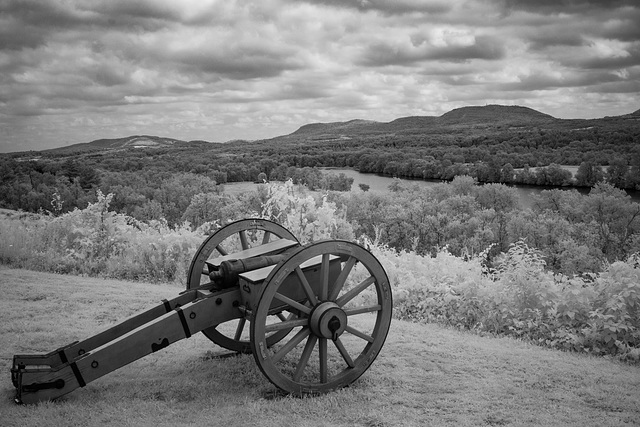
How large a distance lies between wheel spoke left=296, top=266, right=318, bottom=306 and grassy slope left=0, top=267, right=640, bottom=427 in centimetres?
91

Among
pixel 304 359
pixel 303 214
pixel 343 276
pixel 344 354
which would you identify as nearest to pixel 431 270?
pixel 303 214

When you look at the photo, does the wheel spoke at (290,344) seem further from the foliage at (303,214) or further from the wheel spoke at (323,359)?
the foliage at (303,214)

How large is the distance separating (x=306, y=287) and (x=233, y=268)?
792 millimetres

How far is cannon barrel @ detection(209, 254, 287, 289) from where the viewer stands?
4840 mm

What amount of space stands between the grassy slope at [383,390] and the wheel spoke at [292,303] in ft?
2.69

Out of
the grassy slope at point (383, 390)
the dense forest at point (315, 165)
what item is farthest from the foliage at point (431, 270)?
the dense forest at point (315, 165)

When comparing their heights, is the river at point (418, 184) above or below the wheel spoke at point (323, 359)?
above

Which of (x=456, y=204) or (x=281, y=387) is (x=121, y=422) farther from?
(x=456, y=204)

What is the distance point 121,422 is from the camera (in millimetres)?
4242

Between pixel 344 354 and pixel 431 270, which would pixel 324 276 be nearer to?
pixel 344 354

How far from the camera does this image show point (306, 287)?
456 cm

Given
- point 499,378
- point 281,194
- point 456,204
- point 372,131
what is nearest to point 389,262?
point 281,194

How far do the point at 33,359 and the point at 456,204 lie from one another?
44707 millimetres

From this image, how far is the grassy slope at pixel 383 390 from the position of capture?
4.31m
